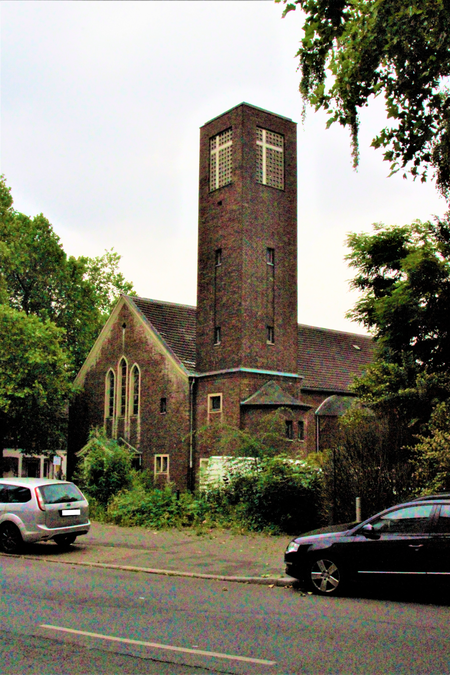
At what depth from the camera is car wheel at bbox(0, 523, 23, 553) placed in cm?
1588

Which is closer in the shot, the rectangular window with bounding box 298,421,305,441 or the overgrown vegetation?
the overgrown vegetation

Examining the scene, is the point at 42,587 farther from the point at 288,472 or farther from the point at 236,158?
the point at 236,158

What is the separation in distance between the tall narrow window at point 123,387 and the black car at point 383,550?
2918cm

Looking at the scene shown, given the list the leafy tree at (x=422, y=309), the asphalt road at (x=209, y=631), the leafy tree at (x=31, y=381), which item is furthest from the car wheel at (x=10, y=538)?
the leafy tree at (x=31, y=381)

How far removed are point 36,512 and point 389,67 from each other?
11748 mm

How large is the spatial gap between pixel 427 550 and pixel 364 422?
7435 mm

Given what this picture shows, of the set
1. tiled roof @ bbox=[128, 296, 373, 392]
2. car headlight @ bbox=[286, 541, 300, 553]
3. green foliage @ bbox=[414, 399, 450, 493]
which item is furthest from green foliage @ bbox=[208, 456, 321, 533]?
tiled roof @ bbox=[128, 296, 373, 392]

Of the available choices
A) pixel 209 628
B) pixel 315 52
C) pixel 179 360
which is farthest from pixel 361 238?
pixel 209 628

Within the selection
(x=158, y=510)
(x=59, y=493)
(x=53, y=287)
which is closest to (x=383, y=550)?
(x=59, y=493)

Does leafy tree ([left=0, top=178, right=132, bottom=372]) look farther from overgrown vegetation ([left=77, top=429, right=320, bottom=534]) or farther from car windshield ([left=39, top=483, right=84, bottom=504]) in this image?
car windshield ([left=39, top=483, right=84, bottom=504])

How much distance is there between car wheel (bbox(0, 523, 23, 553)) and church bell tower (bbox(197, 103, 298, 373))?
17.9 meters

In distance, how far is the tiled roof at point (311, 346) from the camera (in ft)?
125

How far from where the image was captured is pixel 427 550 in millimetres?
10055

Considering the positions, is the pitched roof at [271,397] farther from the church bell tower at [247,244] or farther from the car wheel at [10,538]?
the car wheel at [10,538]
